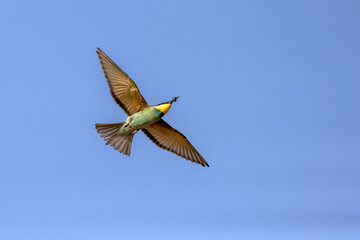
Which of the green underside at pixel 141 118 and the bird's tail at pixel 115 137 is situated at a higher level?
the green underside at pixel 141 118

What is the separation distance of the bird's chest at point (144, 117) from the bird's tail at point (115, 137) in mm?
177

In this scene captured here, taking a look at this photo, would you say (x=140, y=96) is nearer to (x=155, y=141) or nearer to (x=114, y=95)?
(x=114, y=95)

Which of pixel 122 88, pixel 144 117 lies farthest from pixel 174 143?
pixel 122 88

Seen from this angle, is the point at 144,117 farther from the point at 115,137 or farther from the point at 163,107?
the point at 115,137

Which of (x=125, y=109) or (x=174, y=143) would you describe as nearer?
(x=125, y=109)

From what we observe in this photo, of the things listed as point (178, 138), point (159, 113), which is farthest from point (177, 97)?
point (178, 138)

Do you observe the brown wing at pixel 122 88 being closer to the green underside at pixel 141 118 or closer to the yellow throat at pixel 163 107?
the green underside at pixel 141 118

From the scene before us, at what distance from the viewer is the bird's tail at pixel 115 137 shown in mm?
8289

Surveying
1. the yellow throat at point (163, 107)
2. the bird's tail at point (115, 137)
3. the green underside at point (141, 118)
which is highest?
the yellow throat at point (163, 107)

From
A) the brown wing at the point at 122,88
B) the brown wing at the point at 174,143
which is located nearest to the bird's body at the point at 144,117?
the brown wing at the point at 122,88

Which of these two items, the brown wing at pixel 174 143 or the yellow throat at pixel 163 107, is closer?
the yellow throat at pixel 163 107

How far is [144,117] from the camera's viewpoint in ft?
27.1

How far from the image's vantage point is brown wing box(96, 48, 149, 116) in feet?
26.7

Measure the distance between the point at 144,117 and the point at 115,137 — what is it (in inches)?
22.1
